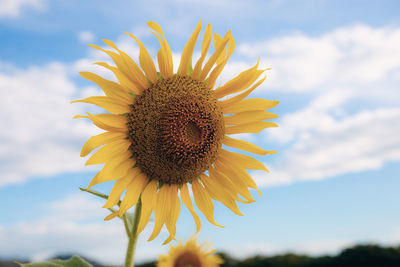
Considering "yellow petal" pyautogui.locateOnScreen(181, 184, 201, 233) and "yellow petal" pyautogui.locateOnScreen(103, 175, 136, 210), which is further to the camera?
"yellow petal" pyautogui.locateOnScreen(181, 184, 201, 233)

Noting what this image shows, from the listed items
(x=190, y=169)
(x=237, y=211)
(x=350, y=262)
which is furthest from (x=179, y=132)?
(x=350, y=262)

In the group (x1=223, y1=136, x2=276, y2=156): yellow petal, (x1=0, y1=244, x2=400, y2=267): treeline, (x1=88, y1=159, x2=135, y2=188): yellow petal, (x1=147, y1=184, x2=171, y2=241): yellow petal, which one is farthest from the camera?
(x1=0, y1=244, x2=400, y2=267): treeline

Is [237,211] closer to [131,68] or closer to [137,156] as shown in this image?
[137,156]

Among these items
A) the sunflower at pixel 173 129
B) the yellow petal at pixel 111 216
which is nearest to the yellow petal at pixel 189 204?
the sunflower at pixel 173 129

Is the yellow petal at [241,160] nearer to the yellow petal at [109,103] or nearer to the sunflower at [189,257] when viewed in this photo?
the yellow petal at [109,103]

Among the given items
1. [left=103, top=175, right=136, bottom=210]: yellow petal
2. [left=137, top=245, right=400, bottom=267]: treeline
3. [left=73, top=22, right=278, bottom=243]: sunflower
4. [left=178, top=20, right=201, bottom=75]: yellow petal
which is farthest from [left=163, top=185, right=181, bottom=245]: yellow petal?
[left=137, top=245, right=400, bottom=267]: treeline

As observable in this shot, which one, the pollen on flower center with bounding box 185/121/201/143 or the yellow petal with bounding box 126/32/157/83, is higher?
the yellow petal with bounding box 126/32/157/83

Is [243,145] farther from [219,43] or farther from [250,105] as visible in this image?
[219,43]

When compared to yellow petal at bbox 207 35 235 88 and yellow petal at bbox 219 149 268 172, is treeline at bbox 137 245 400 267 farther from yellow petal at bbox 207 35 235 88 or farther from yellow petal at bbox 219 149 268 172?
yellow petal at bbox 207 35 235 88
